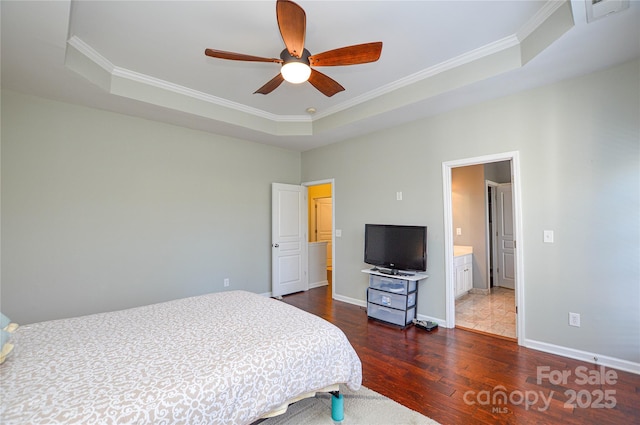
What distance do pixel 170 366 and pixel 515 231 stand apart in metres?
3.29

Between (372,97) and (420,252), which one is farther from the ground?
(372,97)

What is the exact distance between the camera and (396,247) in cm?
379

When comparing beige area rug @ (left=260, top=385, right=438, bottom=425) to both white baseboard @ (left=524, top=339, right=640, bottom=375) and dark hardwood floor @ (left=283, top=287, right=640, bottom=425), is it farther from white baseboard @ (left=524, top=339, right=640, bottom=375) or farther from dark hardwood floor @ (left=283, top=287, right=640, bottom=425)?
white baseboard @ (left=524, top=339, right=640, bottom=375)

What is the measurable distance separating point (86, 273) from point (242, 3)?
10.8 feet

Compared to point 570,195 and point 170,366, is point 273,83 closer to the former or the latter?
point 170,366

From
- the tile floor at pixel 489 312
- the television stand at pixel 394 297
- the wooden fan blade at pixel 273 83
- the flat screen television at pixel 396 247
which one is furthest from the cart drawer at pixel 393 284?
the wooden fan blade at pixel 273 83

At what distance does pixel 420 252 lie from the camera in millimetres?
3561

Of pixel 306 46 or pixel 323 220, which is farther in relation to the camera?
pixel 323 220

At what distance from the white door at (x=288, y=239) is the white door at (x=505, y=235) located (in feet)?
12.2

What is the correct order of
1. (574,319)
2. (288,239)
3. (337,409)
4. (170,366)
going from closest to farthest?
(170,366)
(337,409)
(574,319)
(288,239)

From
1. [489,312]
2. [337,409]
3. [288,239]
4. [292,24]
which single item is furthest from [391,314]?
[292,24]

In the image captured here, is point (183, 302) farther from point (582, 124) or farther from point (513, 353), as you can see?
point (582, 124)

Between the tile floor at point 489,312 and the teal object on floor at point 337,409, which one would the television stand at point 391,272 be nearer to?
the tile floor at point 489,312

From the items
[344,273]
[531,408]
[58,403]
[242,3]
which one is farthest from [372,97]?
[58,403]
